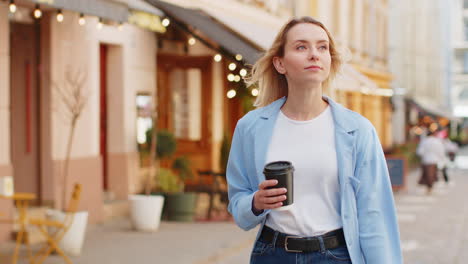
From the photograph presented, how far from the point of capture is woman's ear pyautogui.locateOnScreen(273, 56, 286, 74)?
369 cm


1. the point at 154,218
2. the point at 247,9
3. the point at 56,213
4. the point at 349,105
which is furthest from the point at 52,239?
the point at 349,105

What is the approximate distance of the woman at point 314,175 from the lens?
3439 millimetres

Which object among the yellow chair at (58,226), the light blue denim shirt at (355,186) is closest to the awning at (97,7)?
the yellow chair at (58,226)

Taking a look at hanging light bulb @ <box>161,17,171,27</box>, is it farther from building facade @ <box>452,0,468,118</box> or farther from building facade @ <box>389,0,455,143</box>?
building facade @ <box>452,0,468,118</box>

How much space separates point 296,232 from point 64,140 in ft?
29.8

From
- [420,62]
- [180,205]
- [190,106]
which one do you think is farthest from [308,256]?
[420,62]

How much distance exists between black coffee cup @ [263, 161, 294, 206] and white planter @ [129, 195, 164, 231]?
28.6 feet

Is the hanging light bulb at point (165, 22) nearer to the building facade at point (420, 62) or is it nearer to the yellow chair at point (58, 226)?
the yellow chair at point (58, 226)

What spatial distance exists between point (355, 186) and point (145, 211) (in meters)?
8.67

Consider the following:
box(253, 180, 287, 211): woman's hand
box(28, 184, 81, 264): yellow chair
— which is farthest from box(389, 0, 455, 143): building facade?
box(253, 180, 287, 211): woman's hand

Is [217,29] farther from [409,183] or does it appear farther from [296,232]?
[409,183]

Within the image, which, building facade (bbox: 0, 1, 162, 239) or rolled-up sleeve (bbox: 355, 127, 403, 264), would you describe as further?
building facade (bbox: 0, 1, 162, 239)

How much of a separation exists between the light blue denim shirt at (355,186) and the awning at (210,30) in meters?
8.88

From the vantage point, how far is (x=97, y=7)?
33.5 ft
